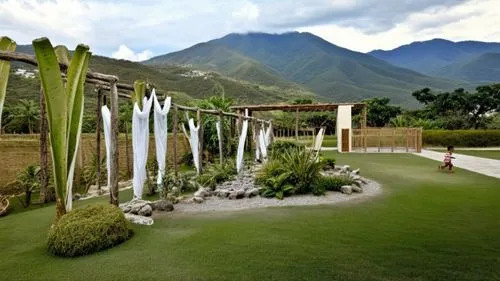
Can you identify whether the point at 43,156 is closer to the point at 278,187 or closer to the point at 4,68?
the point at 4,68

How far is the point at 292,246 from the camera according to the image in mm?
4242

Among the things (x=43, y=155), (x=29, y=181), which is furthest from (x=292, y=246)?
(x=29, y=181)

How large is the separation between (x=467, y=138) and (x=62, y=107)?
1042 inches

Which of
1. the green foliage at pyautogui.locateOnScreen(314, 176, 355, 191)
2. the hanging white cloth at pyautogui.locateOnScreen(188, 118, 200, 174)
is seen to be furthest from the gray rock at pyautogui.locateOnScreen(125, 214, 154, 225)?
the hanging white cloth at pyautogui.locateOnScreen(188, 118, 200, 174)

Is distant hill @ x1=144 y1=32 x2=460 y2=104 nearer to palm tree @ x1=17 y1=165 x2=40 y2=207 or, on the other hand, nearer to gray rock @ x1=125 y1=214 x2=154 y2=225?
palm tree @ x1=17 y1=165 x2=40 y2=207

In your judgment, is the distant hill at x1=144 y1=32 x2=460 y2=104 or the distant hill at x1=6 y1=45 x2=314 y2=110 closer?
the distant hill at x1=6 y1=45 x2=314 y2=110

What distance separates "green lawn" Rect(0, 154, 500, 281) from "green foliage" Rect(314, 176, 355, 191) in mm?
1368

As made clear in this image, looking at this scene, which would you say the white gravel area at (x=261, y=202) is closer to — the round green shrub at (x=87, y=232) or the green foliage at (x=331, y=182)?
the green foliage at (x=331, y=182)

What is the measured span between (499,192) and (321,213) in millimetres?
4109

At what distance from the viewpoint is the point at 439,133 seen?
25766 millimetres

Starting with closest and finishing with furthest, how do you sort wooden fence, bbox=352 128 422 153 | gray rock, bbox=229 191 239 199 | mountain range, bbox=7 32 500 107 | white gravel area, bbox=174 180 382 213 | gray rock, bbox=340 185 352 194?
white gravel area, bbox=174 180 382 213, gray rock, bbox=229 191 239 199, gray rock, bbox=340 185 352 194, wooden fence, bbox=352 128 422 153, mountain range, bbox=7 32 500 107

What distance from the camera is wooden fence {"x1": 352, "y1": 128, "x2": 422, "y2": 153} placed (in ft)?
70.5

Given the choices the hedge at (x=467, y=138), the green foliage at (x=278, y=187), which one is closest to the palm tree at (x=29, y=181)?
the green foliage at (x=278, y=187)

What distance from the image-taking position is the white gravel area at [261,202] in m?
6.72
